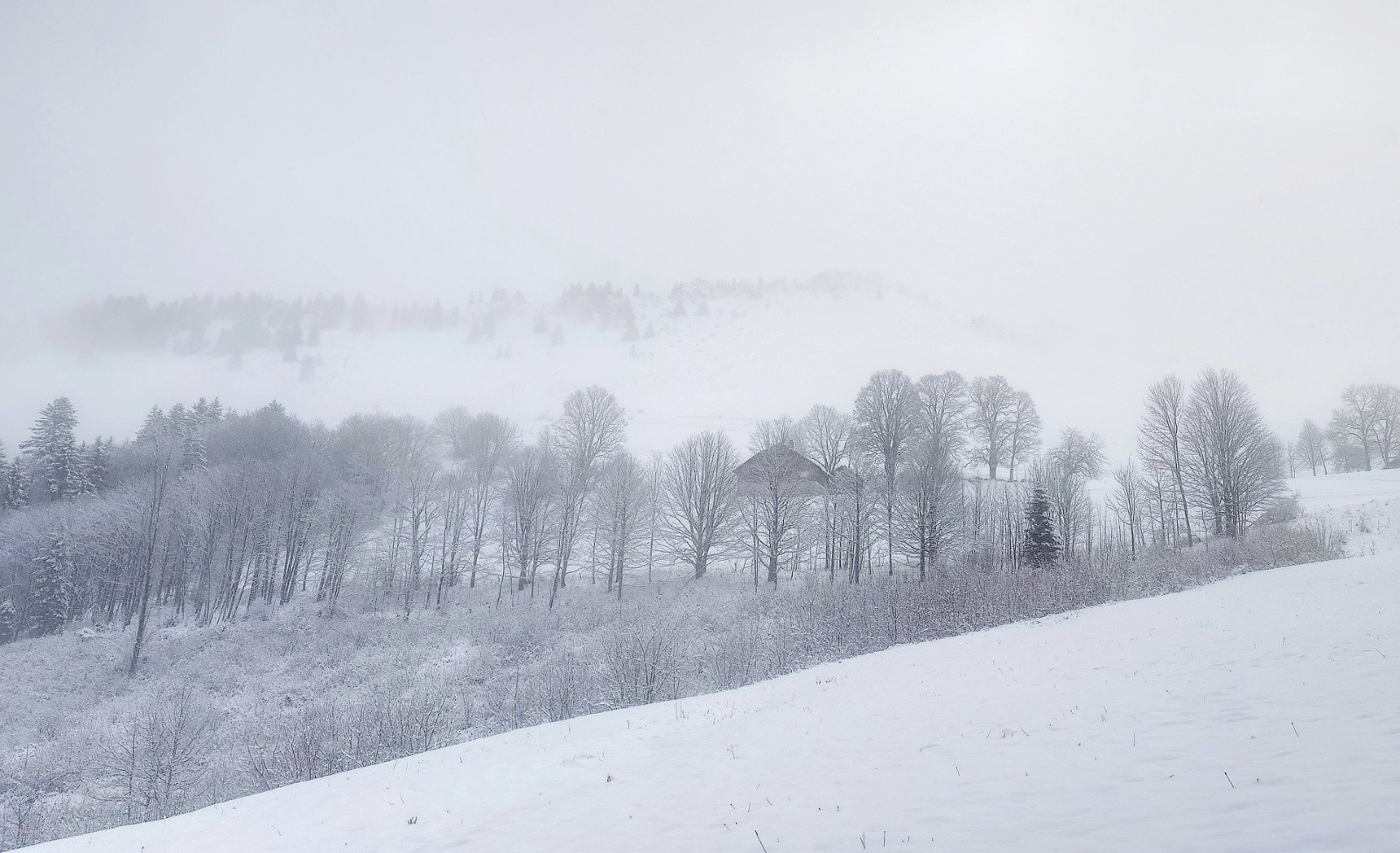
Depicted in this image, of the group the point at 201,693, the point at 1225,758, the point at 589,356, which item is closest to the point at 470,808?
the point at 1225,758

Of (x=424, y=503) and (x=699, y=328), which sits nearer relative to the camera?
(x=424, y=503)

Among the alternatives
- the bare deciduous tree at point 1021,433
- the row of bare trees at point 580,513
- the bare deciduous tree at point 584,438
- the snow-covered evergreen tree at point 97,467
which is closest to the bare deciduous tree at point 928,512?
the row of bare trees at point 580,513

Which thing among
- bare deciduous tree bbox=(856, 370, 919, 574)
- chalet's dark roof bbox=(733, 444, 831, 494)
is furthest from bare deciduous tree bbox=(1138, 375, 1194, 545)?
chalet's dark roof bbox=(733, 444, 831, 494)

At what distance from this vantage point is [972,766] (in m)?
7.77

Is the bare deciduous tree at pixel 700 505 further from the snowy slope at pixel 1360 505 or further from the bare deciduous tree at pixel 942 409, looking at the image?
the snowy slope at pixel 1360 505

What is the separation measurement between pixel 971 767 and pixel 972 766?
41 millimetres

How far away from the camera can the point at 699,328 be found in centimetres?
11919

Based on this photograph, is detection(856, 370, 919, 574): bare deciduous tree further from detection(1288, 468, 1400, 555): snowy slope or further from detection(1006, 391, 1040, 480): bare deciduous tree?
detection(1288, 468, 1400, 555): snowy slope

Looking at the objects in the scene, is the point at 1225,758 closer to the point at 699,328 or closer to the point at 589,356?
the point at 589,356

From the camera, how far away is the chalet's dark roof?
135 feet

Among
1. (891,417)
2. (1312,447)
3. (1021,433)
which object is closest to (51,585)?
Result: (891,417)

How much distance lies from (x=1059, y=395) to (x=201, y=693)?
98.0m

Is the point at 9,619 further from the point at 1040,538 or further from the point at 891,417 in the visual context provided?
the point at 1040,538

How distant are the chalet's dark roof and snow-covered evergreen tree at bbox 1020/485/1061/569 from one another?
12997mm
